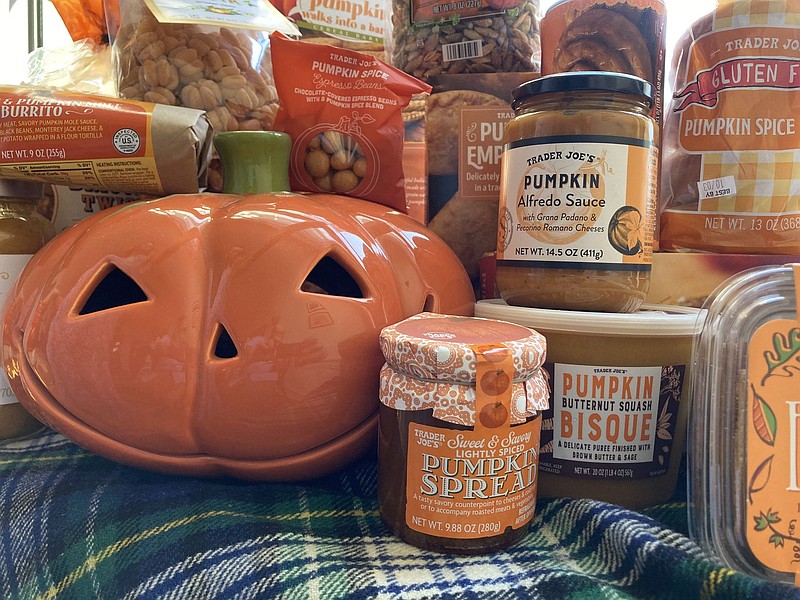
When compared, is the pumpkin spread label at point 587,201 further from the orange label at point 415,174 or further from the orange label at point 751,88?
the orange label at point 415,174

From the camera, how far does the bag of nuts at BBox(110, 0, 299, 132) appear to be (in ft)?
2.77

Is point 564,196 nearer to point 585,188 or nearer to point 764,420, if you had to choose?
point 585,188

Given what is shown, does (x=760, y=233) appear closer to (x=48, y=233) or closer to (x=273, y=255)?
(x=273, y=255)

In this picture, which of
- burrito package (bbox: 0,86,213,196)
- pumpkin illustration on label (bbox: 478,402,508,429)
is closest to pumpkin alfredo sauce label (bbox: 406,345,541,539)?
pumpkin illustration on label (bbox: 478,402,508,429)

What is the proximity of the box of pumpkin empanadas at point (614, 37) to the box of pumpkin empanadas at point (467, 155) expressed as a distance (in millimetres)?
80

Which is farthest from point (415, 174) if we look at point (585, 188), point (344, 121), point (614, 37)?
point (585, 188)

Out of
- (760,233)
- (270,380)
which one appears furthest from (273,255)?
(760,233)

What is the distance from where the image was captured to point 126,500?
1.96 feet

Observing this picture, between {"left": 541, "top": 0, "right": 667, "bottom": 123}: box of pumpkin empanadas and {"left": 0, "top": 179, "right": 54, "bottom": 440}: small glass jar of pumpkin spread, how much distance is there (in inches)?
28.6

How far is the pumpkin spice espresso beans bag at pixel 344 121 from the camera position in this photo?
0.82 meters

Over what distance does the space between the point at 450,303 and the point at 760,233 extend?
0.42 m

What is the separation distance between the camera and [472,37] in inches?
37.3

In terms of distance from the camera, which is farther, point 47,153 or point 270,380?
point 47,153

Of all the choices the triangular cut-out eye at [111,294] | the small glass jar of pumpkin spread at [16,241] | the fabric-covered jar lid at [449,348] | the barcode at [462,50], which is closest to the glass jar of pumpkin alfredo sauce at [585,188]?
the fabric-covered jar lid at [449,348]
